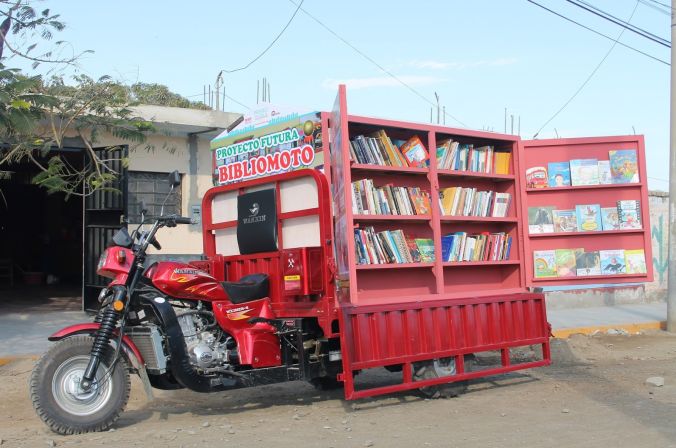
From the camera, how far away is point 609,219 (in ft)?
27.9

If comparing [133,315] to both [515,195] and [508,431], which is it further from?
[515,195]

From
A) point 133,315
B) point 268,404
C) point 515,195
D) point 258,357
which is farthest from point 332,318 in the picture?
A: point 515,195

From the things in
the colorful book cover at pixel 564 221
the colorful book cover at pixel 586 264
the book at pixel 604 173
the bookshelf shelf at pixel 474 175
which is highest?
the book at pixel 604 173

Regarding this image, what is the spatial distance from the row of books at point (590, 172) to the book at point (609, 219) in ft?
1.11

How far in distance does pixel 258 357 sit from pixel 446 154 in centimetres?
294

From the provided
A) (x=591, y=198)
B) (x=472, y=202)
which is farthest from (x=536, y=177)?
(x=472, y=202)

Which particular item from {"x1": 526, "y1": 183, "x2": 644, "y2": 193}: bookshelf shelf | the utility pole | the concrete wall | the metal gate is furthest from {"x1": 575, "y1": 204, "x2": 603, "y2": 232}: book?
the metal gate

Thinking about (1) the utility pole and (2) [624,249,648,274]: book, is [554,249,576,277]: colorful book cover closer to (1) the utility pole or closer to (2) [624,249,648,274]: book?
(2) [624,249,648,274]: book

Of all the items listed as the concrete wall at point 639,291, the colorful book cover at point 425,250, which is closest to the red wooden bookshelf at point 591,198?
the colorful book cover at point 425,250

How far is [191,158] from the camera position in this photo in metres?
13.1

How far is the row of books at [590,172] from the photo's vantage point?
8305 mm

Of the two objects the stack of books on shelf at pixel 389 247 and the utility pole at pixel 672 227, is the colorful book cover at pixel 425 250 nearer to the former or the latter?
the stack of books on shelf at pixel 389 247

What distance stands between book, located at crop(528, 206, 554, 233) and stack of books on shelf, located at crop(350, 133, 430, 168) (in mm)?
1923

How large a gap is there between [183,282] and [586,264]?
5.03m
